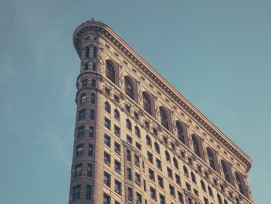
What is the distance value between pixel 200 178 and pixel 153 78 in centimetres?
2327

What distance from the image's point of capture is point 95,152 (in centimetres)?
7144

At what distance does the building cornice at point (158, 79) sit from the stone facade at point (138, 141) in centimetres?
20

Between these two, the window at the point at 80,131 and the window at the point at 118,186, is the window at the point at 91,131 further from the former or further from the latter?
A: the window at the point at 118,186

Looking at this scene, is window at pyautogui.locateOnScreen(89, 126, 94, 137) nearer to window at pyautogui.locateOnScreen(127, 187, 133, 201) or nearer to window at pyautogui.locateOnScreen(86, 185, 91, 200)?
window at pyautogui.locateOnScreen(127, 187, 133, 201)

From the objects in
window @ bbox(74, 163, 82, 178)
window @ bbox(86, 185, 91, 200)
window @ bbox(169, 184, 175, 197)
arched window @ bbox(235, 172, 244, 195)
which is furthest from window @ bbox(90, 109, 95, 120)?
arched window @ bbox(235, 172, 244, 195)

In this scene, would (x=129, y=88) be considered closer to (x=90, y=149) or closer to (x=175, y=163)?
(x=175, y=163)

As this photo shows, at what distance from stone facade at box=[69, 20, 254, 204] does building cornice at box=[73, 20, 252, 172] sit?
0.65 feet

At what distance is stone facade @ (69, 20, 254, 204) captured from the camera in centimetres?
7162

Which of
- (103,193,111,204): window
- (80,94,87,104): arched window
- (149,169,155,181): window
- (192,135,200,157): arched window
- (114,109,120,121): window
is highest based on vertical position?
(192,135,200,157): arched window

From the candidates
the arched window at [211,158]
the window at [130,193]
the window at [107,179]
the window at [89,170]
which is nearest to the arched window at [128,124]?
the window at [130,193]

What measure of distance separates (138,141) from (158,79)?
24.4m

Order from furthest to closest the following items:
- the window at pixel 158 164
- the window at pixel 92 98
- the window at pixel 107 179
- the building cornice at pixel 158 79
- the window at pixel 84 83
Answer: the building cornice at pixel 158 79 → the window at pixel 84 83 → the window at pixel 158 164 → the window at pixel 92 98 → the window at pixel 107 179

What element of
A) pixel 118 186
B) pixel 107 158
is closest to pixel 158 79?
pixel 107 158

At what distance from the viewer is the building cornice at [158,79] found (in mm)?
98688
